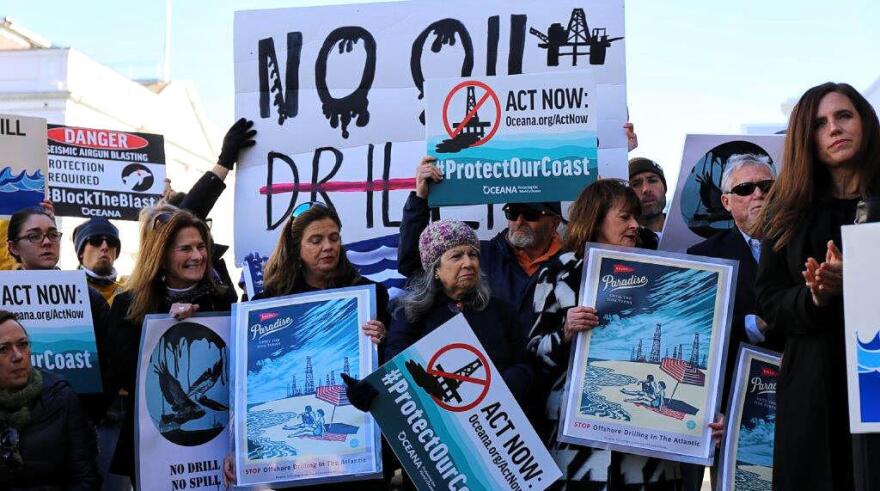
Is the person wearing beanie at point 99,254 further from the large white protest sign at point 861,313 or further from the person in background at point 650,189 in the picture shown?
the large white protest sign at point 861,313

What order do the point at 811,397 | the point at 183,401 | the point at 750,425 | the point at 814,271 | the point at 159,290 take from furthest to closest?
1. the point at 159,290
2. the point at 183,401
3. the point at 750,425
4. the point at 811,397
5. the point at 814,271

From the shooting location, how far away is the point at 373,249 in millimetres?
5578

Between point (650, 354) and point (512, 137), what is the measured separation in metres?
1.47

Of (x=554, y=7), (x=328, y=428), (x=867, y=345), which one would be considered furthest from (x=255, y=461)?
(x=554, y=7)

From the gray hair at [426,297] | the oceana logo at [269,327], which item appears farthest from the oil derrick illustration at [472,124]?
the oceana logo at [269,327]

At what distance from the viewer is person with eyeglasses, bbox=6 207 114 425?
4.81 m

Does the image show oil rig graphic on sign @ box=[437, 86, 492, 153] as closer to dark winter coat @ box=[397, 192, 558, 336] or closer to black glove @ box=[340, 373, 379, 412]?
dark winter coat @ box=[397, 192, 558, 336]

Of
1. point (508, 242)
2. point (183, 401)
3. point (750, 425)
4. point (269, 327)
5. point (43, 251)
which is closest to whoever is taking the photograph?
point (750, 425)

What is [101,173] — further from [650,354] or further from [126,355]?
[650,354]

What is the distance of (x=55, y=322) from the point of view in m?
4.68

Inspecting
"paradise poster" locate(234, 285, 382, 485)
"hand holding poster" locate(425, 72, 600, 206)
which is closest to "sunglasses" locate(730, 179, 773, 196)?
"hand holding poster" locate(425, 72, 600, 206)

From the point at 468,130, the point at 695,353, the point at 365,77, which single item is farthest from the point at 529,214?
the point at 365,77

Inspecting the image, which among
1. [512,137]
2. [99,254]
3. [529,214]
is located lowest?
[99,254]

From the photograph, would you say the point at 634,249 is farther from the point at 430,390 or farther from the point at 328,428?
the point at 328,428
